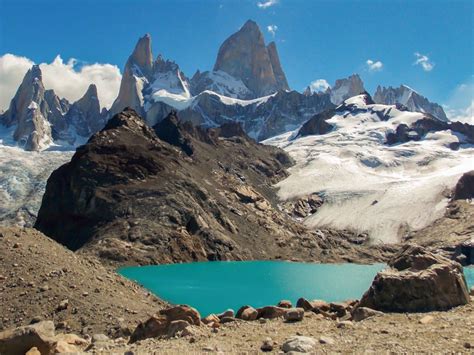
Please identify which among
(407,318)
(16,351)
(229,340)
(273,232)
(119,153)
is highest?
(119,153)

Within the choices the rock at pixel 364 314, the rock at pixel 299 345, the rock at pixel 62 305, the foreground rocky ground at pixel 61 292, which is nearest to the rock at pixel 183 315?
the foreground rocky ground at pixel 61 292

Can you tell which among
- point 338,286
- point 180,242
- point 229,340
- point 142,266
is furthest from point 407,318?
point 180,242

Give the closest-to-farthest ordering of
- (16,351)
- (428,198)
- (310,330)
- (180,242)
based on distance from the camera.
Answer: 1. (16,351)
2. (310,330)
3. (180,242)
4. (428,198)

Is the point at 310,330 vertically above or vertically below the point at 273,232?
below

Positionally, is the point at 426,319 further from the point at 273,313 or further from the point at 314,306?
the point at 314,306

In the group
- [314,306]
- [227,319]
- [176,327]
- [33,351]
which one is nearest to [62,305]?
[227,319]

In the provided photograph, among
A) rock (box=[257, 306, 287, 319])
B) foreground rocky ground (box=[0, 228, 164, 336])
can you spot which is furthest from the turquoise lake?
rock (box=[257, 306, 287, 319])

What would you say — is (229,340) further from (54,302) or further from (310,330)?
(54,302)
